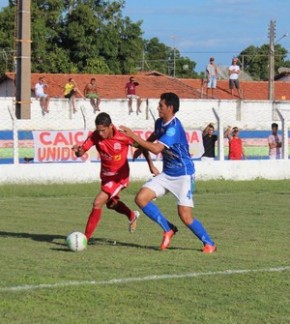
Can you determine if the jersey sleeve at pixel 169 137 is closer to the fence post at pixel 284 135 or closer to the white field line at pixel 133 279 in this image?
the white field line at pixel 133 279

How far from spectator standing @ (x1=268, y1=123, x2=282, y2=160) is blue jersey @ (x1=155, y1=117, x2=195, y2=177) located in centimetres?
1530

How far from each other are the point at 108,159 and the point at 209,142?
44.5 ft

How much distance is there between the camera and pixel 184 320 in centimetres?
717

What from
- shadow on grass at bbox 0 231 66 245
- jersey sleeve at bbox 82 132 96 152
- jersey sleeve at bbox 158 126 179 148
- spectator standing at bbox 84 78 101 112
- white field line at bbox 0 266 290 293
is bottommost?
shadow on grass at bbox 0 231 66 245

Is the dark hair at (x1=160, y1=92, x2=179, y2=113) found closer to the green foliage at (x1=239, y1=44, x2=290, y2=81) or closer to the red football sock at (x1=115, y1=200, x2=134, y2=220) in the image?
the red football sock at (x1=115, y1=200, x2=134, y2=220)

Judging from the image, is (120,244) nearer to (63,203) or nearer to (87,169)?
(63,203)

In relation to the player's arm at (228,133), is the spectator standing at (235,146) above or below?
below

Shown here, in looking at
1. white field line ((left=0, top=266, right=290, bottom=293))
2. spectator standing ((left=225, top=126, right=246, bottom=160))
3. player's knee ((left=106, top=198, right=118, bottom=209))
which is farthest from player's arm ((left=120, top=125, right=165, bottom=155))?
spectator standing ((left=225, top=126, right=246, bottom=160))

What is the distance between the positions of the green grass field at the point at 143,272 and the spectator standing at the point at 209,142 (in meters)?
8.56

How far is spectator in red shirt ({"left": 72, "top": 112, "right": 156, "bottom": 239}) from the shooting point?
11.7m

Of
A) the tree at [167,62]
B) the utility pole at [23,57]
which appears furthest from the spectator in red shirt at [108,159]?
the tree at [167,62]

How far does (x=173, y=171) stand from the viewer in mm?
11117

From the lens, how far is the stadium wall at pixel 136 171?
23078 millimetres

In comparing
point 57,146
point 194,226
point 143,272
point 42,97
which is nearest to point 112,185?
point 194,226
